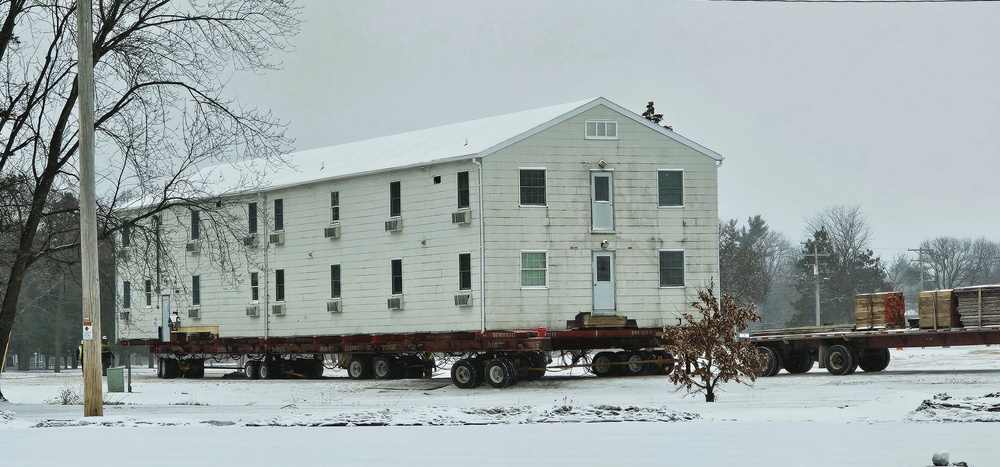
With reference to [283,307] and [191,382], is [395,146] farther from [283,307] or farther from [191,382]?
[191,382]

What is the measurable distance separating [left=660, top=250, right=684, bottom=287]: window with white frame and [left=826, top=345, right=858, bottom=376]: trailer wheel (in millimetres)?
4759

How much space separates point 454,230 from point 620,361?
228 inches

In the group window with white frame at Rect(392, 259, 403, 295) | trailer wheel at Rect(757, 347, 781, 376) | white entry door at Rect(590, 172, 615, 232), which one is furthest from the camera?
window with white frame at Rect(392, 259, 403, 295)

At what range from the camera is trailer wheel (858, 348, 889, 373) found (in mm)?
33688

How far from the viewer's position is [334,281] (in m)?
39.0

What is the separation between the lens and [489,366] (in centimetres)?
3231

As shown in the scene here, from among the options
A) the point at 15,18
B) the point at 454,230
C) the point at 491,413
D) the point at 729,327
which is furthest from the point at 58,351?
the point at 491,413

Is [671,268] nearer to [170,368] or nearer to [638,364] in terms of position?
[638,364]

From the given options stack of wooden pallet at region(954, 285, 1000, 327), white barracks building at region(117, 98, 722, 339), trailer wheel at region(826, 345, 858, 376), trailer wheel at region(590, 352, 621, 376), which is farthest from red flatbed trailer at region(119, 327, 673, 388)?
stack of wooden pallet at region(954, 285, 1000, 327)

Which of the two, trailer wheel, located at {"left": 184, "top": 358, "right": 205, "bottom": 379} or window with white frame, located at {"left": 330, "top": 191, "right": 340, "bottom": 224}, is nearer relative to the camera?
window with white frame, located at {"left": 330, "top": 191, "right": 340, "bottom": 224}

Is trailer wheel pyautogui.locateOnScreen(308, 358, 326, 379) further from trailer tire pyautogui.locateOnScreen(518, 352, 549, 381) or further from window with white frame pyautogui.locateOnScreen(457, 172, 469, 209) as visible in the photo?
trailer tire pyautogui.locateOnScreen(518, 352, 549, 381)

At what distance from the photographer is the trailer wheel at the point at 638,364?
114ft

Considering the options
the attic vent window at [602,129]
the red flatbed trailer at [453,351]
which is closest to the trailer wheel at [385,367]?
the red flatbed trailer at [453,351]

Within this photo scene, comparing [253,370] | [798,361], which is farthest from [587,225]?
[253,370]
